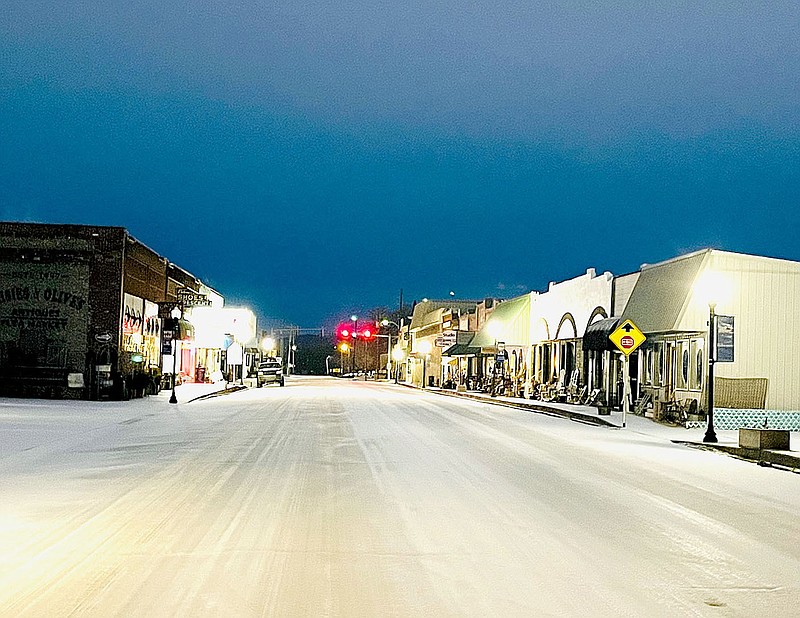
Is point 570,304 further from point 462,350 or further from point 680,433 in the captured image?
point 462,350

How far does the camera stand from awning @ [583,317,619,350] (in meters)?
39.8

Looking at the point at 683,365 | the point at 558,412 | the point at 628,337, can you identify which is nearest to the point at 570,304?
the point at 558,412

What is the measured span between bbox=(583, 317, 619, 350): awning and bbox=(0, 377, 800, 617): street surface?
19.0 m

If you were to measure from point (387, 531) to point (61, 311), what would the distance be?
31.9 m

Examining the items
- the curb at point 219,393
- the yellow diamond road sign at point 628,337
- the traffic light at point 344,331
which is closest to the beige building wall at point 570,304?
the yellow diamond road sign at point 628,337

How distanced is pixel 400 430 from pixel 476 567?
1699cm

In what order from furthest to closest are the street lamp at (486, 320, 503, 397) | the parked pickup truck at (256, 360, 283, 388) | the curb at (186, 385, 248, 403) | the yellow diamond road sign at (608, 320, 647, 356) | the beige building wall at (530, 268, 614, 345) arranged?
1. the parked pickup truck at (256, 360, 283, 388)
2. the street lamp at (486, 320, 503, 397)
3. the curb at (186, 385, 248, 403)
4. the beige building wall at (530, 268, 614, 345)
5. the yellow diamond road sign at (608, 320, 647, 356)

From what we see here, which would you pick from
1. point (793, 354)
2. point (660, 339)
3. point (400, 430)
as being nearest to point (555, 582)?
point (400, 430)

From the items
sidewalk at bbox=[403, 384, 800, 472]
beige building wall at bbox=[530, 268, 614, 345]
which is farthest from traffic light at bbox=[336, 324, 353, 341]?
sidewalk at bbox=[403, 384, 800, 472]

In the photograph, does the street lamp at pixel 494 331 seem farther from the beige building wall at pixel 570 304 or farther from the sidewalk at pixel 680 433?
the sidewalk at pixel 680 433

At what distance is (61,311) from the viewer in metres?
39.3

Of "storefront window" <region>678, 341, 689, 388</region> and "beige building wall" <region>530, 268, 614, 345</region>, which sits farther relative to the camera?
"beige building wall" <region>530, 268, 614, 345</region>

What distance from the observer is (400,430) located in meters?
25.6

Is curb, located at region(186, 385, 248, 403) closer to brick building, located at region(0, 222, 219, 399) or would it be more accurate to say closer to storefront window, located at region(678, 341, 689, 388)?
brick building, located at region(0, 222, 219, 399)
